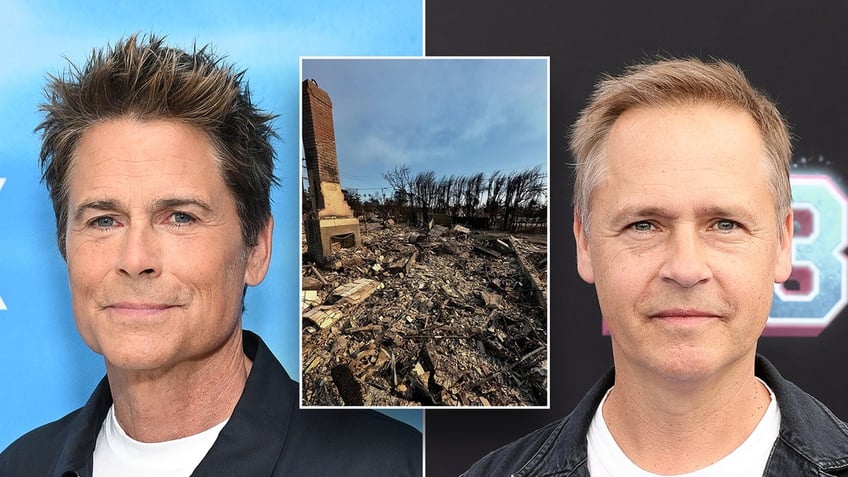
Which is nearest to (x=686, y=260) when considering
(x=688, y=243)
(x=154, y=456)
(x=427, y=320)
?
(x=688, y=243)

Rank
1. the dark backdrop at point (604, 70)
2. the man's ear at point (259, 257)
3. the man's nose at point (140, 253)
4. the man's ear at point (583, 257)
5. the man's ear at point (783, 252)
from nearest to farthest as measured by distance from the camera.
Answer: the man's ear at point (783, 252) < the man's ear at point (583, 257) < the man's nose at point (140, 253) < the man's ear at point (259, 257) < the dark backdrop at point (604, 70)

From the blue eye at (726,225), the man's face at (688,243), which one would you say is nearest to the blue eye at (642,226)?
the man's face at (688,243)

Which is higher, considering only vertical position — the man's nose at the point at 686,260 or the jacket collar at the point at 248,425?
the man's nose at the point at 686,260

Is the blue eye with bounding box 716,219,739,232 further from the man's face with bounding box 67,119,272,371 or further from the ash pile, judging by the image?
the man's face with bounding box 67,119,272,371

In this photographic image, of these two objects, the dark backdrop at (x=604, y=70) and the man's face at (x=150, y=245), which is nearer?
the man's face at (x=150, y=245)

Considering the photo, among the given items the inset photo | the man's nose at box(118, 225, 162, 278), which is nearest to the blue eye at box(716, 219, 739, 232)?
the inset photo

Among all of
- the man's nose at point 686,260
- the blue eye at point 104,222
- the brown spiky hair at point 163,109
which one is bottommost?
the man's nose at point 686,260

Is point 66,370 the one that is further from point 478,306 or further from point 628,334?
point 628,334

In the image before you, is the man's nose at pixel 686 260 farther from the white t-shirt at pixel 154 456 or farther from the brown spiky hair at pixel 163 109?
the white t-shirt at pixel 154 456

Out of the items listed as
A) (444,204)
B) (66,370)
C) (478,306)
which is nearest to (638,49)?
(444,204)
